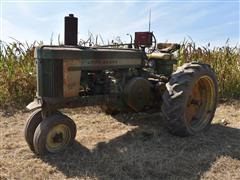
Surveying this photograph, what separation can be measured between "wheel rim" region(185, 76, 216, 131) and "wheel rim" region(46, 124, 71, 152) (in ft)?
6.48

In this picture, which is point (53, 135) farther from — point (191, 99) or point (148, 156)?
point (191, 99)

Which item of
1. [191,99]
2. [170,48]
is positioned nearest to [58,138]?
[191,99]

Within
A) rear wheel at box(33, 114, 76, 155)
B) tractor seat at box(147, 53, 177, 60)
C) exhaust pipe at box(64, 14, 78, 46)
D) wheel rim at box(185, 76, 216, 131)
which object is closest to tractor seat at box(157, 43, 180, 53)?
tractor seat at box(147, 53, 177, 60)

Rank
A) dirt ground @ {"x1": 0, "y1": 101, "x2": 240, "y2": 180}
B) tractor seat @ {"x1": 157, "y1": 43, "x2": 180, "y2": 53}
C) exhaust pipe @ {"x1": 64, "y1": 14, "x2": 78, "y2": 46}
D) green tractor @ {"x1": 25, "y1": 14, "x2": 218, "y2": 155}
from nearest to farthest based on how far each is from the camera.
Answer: dirt ground @ {"x1": 0, "y1": 101, "x2": 240, "y2": 180} < green tractor @ {"x1": 25, "y1": 14, "x2": 218, "y2": 155} < exhaust pipe @ {"x1": 64, "y1": 14, "x2": 78, "y2": 46} < tractor seat @ {"x1": 157, "y1": 43, "x2": 180, "y2": 53}

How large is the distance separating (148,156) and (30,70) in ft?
13.6

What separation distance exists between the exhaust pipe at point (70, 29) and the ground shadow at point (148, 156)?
51.4 inches

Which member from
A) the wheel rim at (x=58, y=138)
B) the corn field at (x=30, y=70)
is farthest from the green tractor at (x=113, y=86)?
the corn field at (x=30, y=70)

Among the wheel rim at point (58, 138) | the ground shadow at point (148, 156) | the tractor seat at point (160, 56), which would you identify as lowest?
the ground shadow at point (148, 156)

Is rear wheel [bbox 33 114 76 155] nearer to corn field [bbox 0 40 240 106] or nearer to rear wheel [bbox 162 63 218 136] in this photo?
rear wheel [bbox 162 63 218 136]

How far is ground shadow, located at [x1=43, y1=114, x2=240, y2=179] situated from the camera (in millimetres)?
4348

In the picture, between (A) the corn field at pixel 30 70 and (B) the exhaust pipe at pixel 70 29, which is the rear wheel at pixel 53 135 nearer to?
(B) the exhaust pipe at pixel 70 29

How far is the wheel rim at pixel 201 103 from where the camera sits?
6062 millimetres

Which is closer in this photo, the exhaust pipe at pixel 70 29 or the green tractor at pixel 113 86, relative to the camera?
the green tractor at pixel 113 86

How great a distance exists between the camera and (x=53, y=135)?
189 inches
